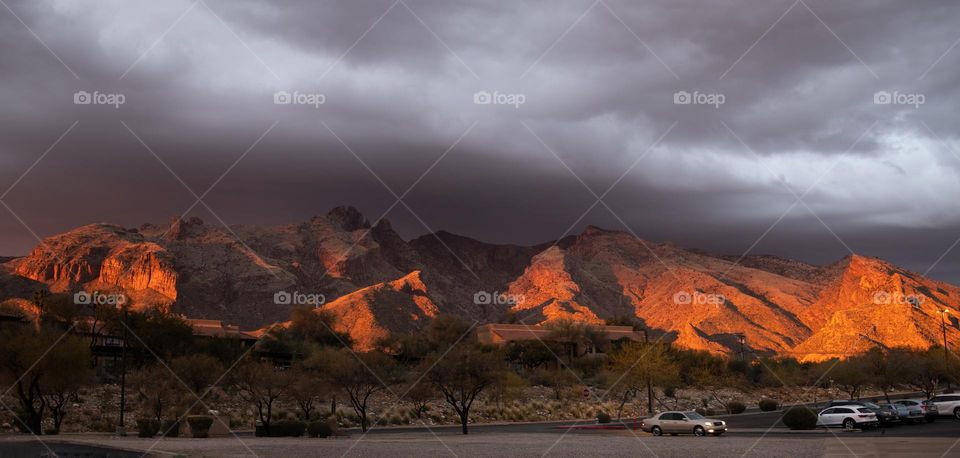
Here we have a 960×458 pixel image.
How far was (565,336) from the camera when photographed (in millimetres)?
125625

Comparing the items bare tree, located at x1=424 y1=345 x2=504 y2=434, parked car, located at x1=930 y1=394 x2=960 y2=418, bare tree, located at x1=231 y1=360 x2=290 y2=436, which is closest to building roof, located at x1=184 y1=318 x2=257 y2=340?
bare tree, located at x1=231 y1=360 x2=290 y2=436

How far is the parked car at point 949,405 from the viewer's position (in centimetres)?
4692

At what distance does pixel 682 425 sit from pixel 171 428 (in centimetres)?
2547

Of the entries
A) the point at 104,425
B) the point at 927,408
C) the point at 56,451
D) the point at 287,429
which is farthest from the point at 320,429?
the point at 927,408

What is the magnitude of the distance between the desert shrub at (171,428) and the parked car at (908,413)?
1419 inches

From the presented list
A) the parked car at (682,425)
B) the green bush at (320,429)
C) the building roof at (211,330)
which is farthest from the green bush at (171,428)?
the building roof at (211,330)

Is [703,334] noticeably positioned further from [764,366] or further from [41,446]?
[41,446]

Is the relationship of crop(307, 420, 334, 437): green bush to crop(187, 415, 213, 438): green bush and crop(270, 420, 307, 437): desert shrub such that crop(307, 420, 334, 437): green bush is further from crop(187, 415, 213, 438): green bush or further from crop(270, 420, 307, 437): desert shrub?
crop(187, 415, 213, 438): green bush

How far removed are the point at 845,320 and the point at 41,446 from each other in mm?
143241

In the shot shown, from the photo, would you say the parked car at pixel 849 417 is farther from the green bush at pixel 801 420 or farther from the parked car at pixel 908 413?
the parked car at pixel 908 413

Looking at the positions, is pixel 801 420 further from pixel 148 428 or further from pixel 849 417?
pixel 148 428

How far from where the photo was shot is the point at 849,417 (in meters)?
40.7

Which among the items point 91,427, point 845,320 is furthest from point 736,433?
point 845,320

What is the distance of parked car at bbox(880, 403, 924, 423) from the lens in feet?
143
